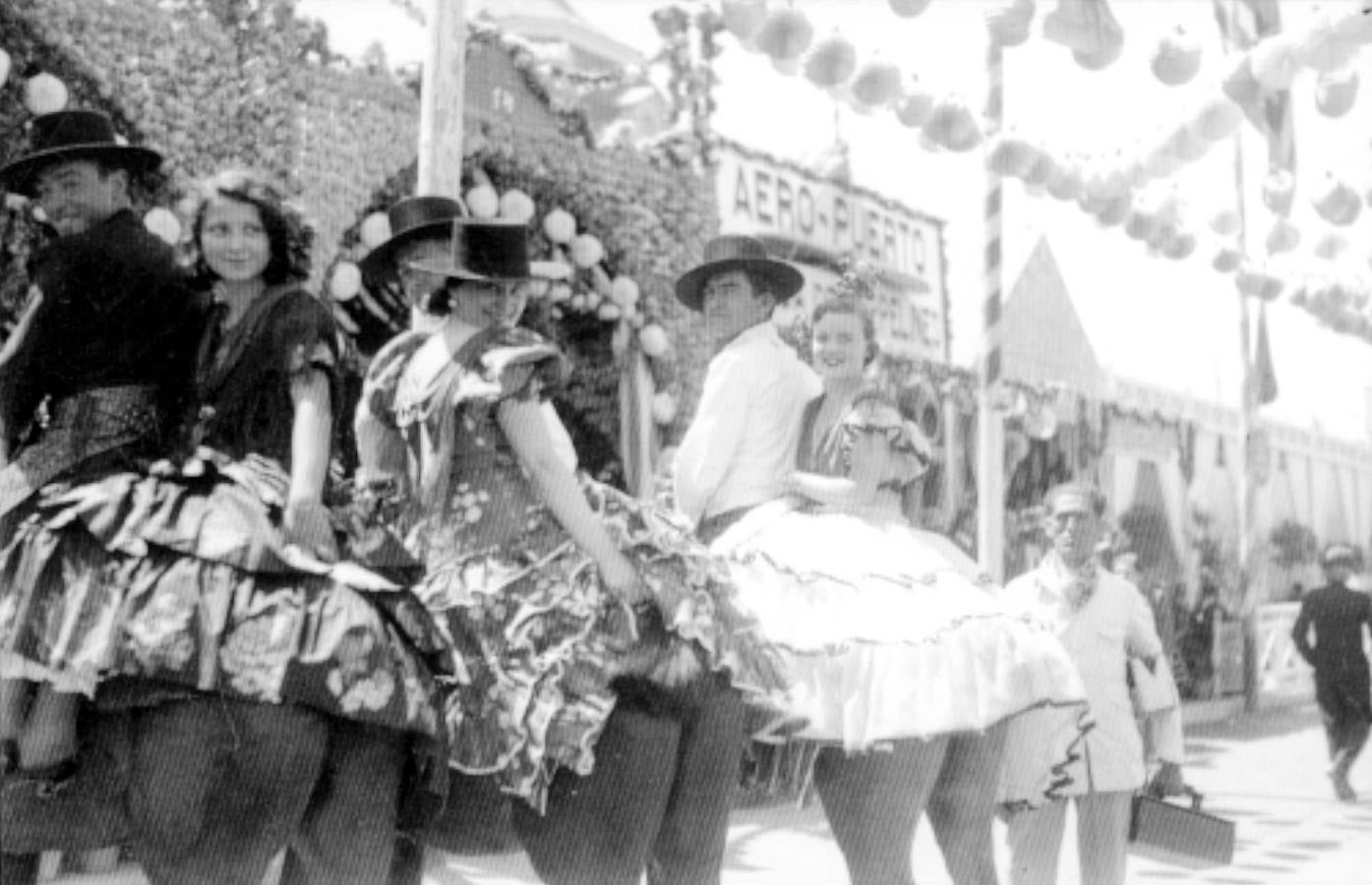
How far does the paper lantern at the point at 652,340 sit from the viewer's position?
8.26 metres

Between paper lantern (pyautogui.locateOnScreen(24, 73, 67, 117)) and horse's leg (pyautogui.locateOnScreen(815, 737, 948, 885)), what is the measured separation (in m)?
3.84

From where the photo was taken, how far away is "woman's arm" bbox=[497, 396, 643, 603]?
10.4 ft

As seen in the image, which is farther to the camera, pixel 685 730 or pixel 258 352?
pixel 685 730

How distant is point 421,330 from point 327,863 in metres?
1.20

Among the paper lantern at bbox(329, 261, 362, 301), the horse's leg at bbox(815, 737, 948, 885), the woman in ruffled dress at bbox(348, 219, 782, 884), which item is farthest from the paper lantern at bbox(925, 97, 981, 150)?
the woman in ruffled dress at bbox(348, 219, 782, 884)

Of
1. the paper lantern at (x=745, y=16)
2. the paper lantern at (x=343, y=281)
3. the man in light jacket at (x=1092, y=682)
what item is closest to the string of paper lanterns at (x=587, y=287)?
the paper lantern at (x=343, y=281)

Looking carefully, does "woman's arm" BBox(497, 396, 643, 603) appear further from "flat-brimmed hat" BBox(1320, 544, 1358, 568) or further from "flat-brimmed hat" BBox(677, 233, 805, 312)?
"flat-brimmed hat" BBox(1320, 544, 1358, 568)

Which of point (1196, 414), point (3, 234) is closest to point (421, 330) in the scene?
point (3, 234)

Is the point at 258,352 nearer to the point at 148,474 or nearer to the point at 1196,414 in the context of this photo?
the point at 148,474

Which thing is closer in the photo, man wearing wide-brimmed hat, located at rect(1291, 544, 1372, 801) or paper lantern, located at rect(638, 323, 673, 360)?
paper lantern, located at rect(638, 323, 673, 360)

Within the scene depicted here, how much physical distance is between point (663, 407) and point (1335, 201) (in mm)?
3533

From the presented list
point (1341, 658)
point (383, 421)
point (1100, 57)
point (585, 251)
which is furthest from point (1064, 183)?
point (383, 421)

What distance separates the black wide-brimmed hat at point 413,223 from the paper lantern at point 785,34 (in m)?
3.70

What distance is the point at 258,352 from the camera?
118 inches
